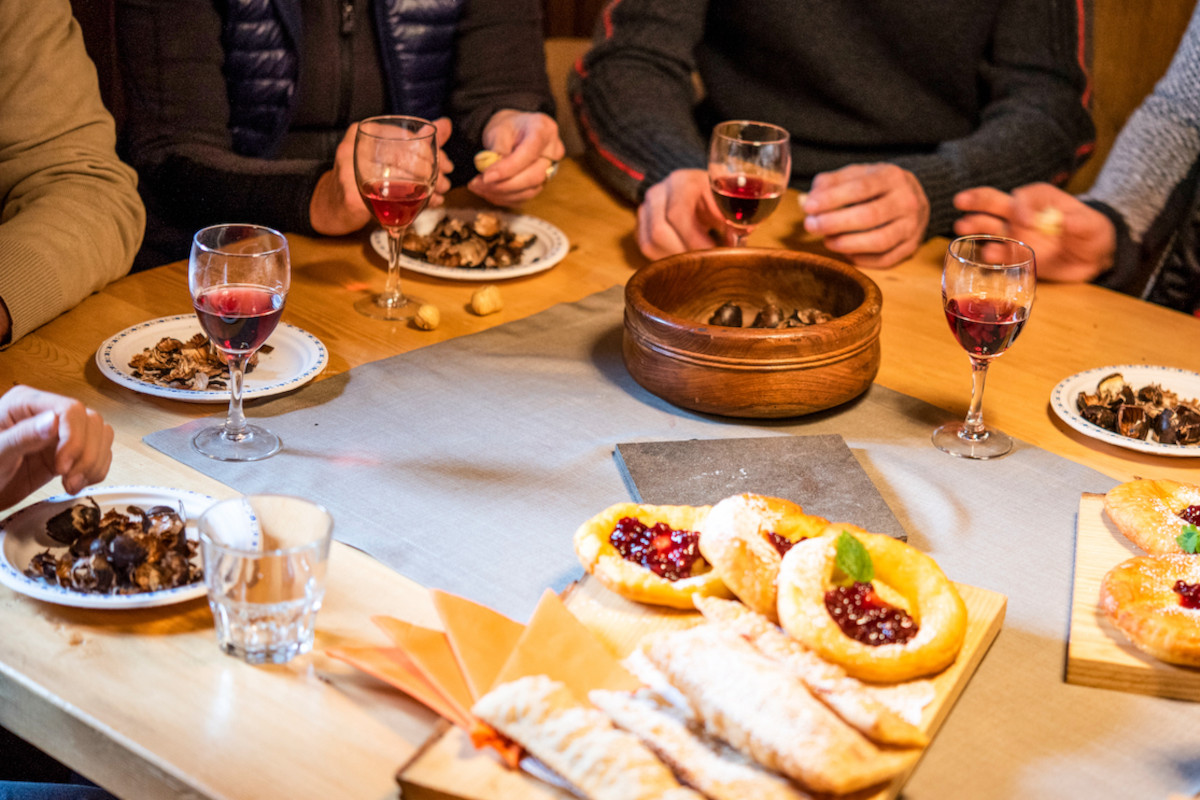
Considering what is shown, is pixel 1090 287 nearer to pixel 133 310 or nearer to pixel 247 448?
pixel 247 448

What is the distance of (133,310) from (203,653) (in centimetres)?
75

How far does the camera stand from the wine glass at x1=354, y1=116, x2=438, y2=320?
4.74 ft

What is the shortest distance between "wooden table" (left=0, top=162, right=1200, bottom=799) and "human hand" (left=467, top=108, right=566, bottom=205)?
0.30 ft

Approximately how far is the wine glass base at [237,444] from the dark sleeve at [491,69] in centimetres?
121

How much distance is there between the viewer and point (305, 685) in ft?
2.56

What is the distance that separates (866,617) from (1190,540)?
0.35 m

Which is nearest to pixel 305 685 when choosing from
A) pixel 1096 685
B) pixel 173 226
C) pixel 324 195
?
pixel 1096 685

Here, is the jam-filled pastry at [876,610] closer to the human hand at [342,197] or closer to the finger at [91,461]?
the finger at [91,461]

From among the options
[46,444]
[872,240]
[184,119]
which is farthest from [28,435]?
[872,240]

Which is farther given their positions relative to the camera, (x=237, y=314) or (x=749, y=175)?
(x=749, y=175)

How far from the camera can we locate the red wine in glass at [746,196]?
1573mm

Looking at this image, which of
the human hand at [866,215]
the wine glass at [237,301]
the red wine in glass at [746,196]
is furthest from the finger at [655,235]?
the wine glass at [237,301]

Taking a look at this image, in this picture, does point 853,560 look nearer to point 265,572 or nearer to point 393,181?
point 265,572

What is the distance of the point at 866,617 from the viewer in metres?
0.81
